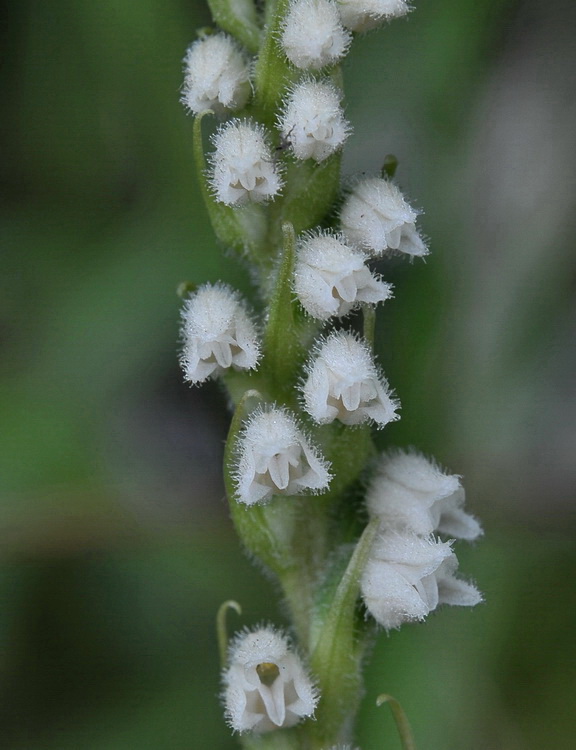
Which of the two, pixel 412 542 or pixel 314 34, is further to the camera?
pixel 412 542

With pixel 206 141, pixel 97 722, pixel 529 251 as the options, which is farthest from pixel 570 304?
pixel 97 722

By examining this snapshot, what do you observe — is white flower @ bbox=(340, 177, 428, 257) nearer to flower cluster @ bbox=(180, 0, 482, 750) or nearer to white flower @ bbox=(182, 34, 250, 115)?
flower cluster @ bbox=(180, 0, 482, 750)

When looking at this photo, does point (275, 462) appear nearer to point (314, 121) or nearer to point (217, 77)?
point (314, 121)


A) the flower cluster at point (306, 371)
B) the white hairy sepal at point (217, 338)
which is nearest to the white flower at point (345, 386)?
the flower cluster at point (306, 371)

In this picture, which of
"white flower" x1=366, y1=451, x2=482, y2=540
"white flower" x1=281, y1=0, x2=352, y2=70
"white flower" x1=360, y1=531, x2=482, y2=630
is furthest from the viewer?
"white flower" x1=366, y1=451, x2=482, y2=540

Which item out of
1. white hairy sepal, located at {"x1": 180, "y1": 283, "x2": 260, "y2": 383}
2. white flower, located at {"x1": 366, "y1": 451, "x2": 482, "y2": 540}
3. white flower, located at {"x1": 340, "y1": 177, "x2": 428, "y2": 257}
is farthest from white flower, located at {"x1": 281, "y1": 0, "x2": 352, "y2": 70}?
white flower, located at {"x1": 366, "y1": 451, "x2": 482, "y2": 540}

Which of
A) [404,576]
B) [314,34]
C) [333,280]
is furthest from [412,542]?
[314,34]

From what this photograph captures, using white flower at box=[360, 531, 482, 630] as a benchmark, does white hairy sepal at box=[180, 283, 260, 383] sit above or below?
above

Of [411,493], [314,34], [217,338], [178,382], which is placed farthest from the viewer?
[178,382]
